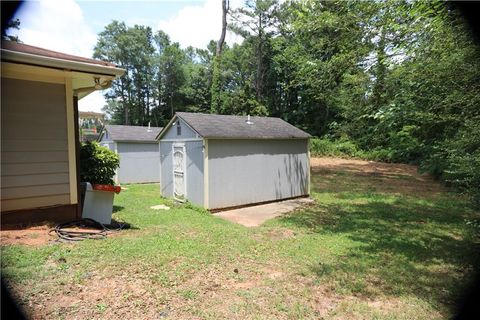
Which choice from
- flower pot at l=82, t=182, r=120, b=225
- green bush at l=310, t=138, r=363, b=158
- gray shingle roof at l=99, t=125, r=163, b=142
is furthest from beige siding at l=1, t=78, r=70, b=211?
green bush at l=310, t=138, r=363, b=158

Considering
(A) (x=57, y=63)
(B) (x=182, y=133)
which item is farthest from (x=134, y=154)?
(A) (x=57, y=63)

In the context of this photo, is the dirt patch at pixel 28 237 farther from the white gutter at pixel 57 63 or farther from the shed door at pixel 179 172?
the shed door at pixel 179 172

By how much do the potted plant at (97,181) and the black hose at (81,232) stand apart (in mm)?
347

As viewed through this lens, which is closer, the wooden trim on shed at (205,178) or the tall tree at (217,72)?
the wooden trim on shed at (205,178)

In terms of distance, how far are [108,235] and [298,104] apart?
28518 millimetres

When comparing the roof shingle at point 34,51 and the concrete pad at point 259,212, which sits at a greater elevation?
the roof shingle at point 34,51

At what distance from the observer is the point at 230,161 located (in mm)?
8938

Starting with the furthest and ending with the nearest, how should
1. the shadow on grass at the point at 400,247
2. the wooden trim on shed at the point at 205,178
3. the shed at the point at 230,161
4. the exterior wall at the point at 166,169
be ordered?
the exterior wall at the point at 166,169, the shed at the point at 230,161, the wooden trim on shed at the point at 205,178, the shadow on grass at the point at 400,247

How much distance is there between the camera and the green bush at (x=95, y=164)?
5.64 metres

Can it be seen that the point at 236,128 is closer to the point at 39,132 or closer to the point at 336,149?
the point at 39,132

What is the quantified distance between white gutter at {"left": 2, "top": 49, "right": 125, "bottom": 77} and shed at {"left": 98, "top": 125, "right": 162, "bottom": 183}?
418 inches

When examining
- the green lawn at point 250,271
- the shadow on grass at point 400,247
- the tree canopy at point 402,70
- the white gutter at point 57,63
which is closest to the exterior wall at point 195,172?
the green lawn at point 250,271

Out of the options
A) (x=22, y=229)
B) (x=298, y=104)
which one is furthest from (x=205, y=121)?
(x=298, y=104)

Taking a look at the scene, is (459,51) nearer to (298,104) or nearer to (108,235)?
(108,235)
